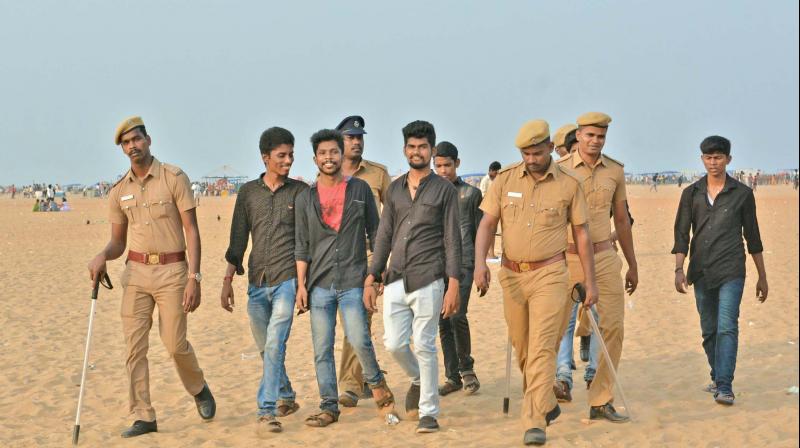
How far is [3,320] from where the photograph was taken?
12.1m

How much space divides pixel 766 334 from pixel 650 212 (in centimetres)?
3035

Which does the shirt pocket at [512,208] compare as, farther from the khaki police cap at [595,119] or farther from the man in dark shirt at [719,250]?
the man in dark shirt at [719,250]

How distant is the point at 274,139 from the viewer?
670cm

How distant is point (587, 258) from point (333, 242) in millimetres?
1774

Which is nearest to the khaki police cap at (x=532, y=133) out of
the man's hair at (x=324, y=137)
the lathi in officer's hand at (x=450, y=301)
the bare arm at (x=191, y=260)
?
the lathi in officer's hand at (x=450, y=301)

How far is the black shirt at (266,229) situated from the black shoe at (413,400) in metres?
1.21

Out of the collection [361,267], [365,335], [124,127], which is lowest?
[365,335]

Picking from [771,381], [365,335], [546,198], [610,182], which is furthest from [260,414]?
[771,381]

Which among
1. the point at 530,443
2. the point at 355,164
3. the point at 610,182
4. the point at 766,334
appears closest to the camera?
the point at 530,443

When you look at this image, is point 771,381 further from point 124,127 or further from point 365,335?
point 124,127

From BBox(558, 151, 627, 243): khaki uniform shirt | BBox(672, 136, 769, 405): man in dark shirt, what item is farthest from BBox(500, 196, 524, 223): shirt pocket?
BBox(672, 136, 769, 405): man in dark shirt

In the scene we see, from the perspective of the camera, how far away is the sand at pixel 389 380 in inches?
255

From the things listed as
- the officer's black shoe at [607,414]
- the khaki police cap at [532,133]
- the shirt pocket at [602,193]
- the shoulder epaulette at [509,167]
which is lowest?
the officer's black shoe at [607,414]

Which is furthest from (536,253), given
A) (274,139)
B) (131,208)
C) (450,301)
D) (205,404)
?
(131,208)
